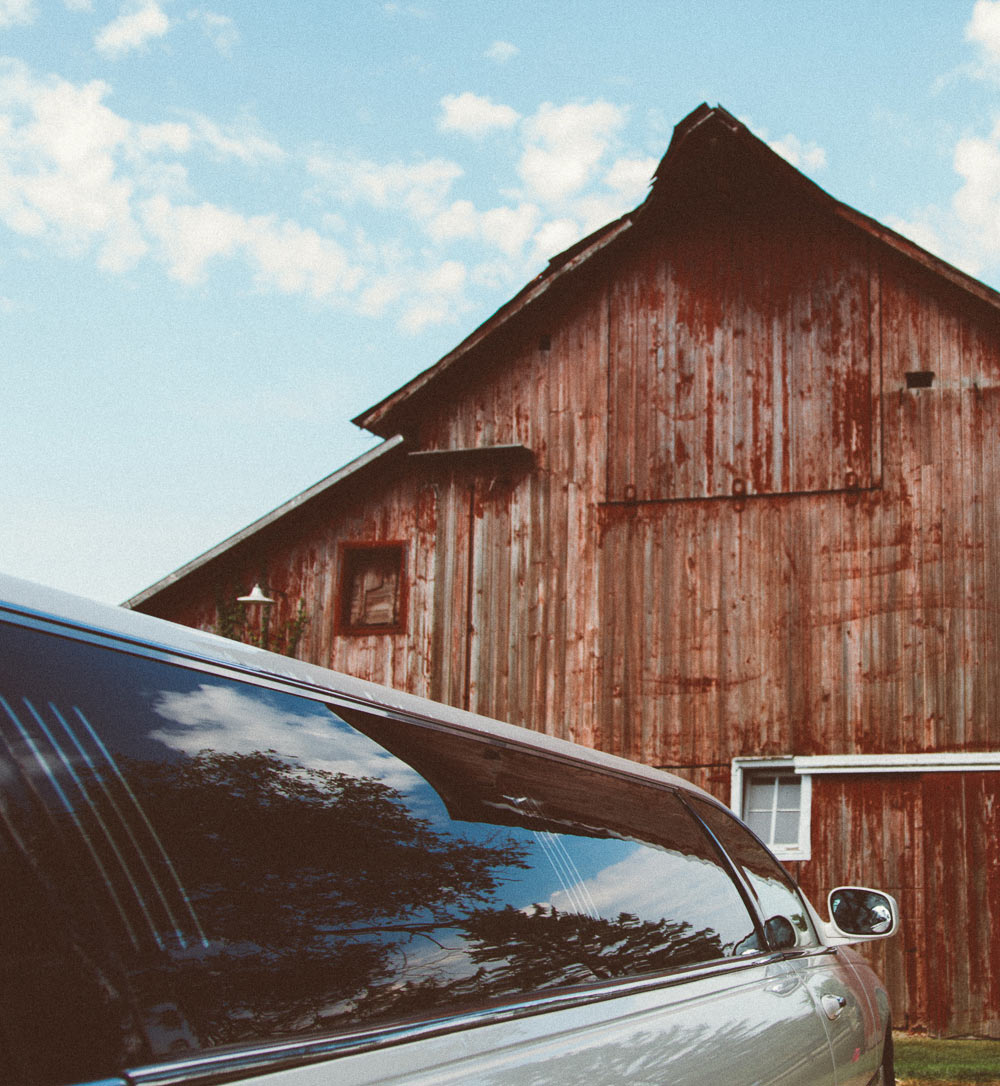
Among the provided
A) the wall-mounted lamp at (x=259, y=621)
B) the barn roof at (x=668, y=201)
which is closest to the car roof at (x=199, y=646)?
the barn roof at (x=668, y=201)

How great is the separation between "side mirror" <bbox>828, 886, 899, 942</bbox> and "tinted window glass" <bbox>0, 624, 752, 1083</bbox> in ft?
7.05

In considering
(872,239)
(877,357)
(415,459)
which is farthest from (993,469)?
(415,459)

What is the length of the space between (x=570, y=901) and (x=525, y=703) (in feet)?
35.9

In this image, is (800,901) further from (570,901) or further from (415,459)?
(415,459)

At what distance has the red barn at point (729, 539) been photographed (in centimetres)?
1184

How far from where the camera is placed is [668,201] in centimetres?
1372

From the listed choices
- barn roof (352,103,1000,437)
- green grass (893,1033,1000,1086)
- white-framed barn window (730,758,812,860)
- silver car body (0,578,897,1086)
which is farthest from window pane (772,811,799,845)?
silver car body (0,578,897,1086)

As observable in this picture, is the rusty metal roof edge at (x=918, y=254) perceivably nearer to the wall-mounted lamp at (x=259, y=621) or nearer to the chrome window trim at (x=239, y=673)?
the wall-mounted lamp at (x=259, y=621)

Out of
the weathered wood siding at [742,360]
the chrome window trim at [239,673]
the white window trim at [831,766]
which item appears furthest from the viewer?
the weathered wood siding at [742,360]

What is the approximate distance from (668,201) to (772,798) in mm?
Result: 6713

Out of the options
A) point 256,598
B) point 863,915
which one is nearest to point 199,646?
point 863,915

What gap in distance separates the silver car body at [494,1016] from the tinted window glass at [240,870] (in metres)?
0.01

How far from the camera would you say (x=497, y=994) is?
6.48 ft

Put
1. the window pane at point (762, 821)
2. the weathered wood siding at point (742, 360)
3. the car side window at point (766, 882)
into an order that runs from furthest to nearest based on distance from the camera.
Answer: the weathered wood siding at point (742, 360) < the window pane at point (762, 821) < the car side window at point (766, 882)
